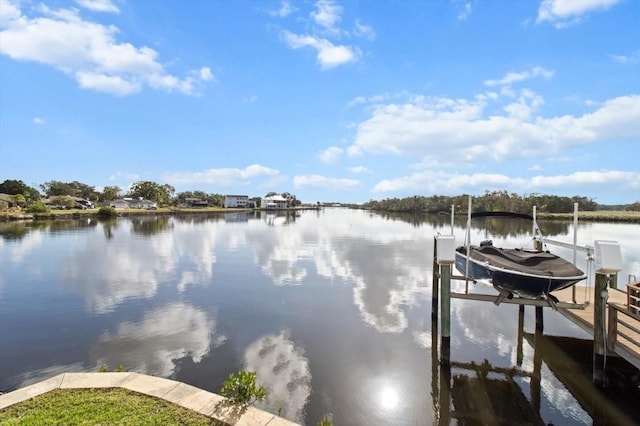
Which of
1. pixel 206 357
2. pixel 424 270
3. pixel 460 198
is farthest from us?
pixel 460 198

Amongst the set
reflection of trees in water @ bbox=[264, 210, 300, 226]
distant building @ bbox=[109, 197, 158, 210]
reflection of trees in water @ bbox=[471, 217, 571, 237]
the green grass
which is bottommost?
reflection of trees in water @ bbox=[471, 217, 571, 237]

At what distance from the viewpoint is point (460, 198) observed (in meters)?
111

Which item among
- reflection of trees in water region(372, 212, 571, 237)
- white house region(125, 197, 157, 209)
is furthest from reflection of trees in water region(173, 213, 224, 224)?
reflection of trees in water region(372, 212, 571, 237)

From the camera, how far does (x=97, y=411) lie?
420 centimetres

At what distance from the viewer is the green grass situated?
4016 millimetres

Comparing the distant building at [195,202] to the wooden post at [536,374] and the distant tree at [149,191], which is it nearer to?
the distant tree at [149,191]

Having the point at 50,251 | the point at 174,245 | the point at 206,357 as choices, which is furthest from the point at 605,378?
the point at 50,251

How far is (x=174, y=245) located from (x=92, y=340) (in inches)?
760

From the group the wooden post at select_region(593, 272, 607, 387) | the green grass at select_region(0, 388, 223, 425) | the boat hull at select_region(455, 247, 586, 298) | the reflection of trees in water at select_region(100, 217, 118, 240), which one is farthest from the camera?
the reflection of trees in water at select_region(100, 217, 118, 240)

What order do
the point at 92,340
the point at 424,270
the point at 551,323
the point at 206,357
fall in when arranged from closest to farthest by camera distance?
the point at 206,357 < the point at 92,340 < the point at 551,323 < the point at 424,270

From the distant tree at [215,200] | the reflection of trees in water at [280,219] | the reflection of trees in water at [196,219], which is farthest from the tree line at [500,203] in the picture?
the distant tree at [215,200]

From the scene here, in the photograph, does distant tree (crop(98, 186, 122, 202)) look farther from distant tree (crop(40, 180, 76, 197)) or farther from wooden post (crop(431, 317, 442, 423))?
wooden post (crop(431, 317, 442, 423))

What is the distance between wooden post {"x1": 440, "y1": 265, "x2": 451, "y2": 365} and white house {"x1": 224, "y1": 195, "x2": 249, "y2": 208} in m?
141

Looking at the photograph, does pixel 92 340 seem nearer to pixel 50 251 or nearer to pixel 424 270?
pixel 424 270
